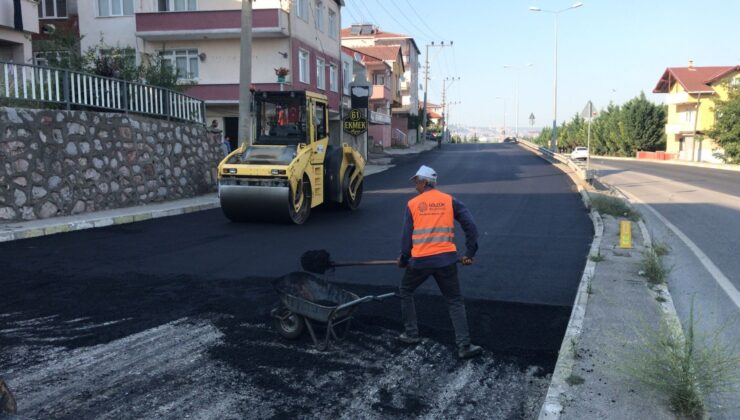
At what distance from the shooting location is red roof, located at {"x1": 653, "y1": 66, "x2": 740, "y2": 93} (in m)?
57.9

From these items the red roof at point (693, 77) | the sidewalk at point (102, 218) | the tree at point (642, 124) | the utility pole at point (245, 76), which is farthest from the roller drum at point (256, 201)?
the tree at point (642, 124)

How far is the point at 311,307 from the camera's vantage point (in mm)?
5062

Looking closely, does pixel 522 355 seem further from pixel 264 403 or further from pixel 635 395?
pixel 264 403

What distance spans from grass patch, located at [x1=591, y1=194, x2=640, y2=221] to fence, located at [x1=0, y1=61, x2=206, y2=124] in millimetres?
11730

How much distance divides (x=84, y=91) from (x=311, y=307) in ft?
35.1

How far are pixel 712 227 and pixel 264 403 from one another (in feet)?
38.0

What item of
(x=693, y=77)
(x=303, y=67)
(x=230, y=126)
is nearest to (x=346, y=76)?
(x=303, y=67)

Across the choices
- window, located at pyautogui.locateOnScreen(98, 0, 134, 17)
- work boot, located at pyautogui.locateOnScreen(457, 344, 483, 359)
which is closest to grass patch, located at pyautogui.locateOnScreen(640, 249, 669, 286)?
work boot, located at pyautogui.locateOnScreen(457, 344, 483, 359)

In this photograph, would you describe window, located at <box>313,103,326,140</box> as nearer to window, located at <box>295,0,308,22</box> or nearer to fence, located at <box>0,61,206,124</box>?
fence, located at <box>0,61,206,124</box>

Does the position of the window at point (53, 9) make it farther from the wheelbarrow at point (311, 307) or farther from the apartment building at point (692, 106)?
the apartment building at point (692, 106)

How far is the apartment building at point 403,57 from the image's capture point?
220ft

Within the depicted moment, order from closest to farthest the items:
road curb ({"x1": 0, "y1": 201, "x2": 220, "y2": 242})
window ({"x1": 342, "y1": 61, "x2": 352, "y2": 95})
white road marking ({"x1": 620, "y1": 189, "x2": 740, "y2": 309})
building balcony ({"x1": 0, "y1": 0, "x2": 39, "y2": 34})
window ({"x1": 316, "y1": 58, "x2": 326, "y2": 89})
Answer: white road marking ({"x1": 620, "y1": 189, "x2": 740, "y2": 309})
road curb ({"x1": 0, "y1": 201, "x2": 220, "y2": 242})
building balcony ({"x1": 0, "y1": 0, "x2": 39, "y2": 34})
window ({"x1": 316, "y1": 58, "x2": 326, "y2": 89})
window ({"x1": 342, "y1": 61, "x2": 352, "y2": 95})

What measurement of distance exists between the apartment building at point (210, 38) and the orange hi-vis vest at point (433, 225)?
23.7 metres

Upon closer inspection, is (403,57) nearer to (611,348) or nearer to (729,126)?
(729,126)
